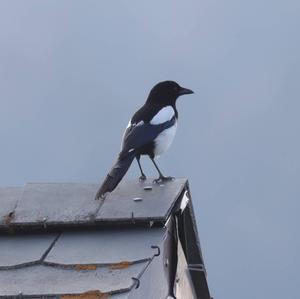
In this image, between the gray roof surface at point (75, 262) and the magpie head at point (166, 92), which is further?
the magpie head at point (166, 92)

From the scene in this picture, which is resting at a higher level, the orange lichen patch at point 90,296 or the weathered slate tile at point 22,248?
the weathered slate tile at point 22,248

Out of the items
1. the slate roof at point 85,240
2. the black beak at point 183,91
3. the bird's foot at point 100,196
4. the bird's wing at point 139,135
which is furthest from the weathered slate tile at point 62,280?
the black beak at point 183,91

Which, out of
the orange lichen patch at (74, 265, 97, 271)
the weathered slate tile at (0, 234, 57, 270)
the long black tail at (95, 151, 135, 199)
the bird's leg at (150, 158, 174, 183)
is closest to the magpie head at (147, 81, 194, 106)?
the bird's leg at (150, 158, 174, 183)

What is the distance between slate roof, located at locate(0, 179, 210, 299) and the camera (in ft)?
7.49

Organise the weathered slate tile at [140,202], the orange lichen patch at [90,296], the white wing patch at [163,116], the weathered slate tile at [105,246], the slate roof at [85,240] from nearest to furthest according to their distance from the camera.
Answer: the orange lichen patch at [90,296], the slate roof at [85,240], the weathered slate tile at [105,246], the weathered slate tile at [140,202], the white wing patch at [163,116]

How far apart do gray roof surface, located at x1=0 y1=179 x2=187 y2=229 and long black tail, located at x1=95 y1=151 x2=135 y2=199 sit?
0.09 ft

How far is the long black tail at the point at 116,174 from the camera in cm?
294

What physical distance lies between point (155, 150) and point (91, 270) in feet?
8.47

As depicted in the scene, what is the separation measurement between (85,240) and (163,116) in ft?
7.90

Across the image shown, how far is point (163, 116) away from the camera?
4949 mm

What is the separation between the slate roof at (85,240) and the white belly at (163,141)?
1651mm

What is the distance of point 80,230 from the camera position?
268cm

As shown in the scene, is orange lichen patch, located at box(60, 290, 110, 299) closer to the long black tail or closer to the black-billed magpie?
the long black tail

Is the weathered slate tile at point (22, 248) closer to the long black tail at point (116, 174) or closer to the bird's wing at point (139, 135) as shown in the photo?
the long black tail at point (116, 174)
